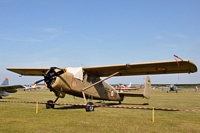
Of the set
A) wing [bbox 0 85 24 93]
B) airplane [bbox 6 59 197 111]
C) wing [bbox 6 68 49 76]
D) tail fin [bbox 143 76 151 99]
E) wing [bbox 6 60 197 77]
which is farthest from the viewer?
wing [bbox 0 85 24 93]

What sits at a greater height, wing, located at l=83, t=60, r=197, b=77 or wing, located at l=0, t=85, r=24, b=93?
wing, located at l=83, t=60, r=197, b=77

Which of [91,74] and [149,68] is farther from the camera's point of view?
[91,74]

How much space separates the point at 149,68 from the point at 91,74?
12.8 feet

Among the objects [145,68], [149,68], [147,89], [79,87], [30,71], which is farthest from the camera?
[147,89]

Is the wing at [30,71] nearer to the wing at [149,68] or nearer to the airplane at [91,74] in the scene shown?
the airplane at [91,74]

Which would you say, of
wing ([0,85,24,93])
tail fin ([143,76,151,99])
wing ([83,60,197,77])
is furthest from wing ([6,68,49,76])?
tail fin ([143,76,151,99])

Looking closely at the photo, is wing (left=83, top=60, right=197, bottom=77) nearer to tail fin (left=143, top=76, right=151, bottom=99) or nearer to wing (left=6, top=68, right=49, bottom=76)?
tail fin (left=143, top=76, right=151, bottom=99)

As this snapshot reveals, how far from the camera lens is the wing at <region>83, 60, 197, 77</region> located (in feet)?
40.7

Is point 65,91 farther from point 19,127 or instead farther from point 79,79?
point 19,127

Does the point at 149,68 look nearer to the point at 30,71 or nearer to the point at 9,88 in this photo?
the point at 30,71

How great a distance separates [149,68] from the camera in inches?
555

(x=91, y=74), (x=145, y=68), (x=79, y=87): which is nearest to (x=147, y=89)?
(x=145, y=68)

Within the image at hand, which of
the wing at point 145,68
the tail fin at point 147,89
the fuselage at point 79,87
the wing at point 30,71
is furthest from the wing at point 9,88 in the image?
the tail fin at point 147,89

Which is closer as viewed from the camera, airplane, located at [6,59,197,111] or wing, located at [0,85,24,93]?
airplane, located at [6,59,197,111]
